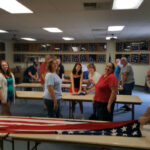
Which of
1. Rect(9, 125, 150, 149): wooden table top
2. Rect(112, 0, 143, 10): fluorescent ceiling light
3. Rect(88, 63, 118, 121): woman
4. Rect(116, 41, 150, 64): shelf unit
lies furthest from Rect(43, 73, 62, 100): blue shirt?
Rect(116, 41, 150, 64): shelf unit

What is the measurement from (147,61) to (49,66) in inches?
308

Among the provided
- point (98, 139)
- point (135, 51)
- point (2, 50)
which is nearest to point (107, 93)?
point (98, 139)

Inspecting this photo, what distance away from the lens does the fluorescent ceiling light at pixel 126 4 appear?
3.25 metres

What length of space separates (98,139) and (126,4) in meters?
2.95

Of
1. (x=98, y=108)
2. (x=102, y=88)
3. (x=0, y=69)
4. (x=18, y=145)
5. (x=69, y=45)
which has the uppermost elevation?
(x=69, y=45)

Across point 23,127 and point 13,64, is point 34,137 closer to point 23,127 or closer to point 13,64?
point 23,127

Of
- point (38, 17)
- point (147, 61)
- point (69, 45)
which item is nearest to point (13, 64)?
point (69, 45)

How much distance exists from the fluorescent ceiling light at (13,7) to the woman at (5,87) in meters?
1.35

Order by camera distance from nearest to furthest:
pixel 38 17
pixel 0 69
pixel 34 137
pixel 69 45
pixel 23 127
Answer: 1. pixel 34 137
2. pixel 23 127
3. pixel 0 69
4. pixel 38 17
5. pixel 69 45

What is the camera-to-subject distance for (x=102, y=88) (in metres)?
2.53

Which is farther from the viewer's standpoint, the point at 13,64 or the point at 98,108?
the point at 13,64

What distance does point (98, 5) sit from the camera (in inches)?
137

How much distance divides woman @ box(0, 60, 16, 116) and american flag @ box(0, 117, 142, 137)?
1.00m

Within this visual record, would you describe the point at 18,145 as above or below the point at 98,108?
below
